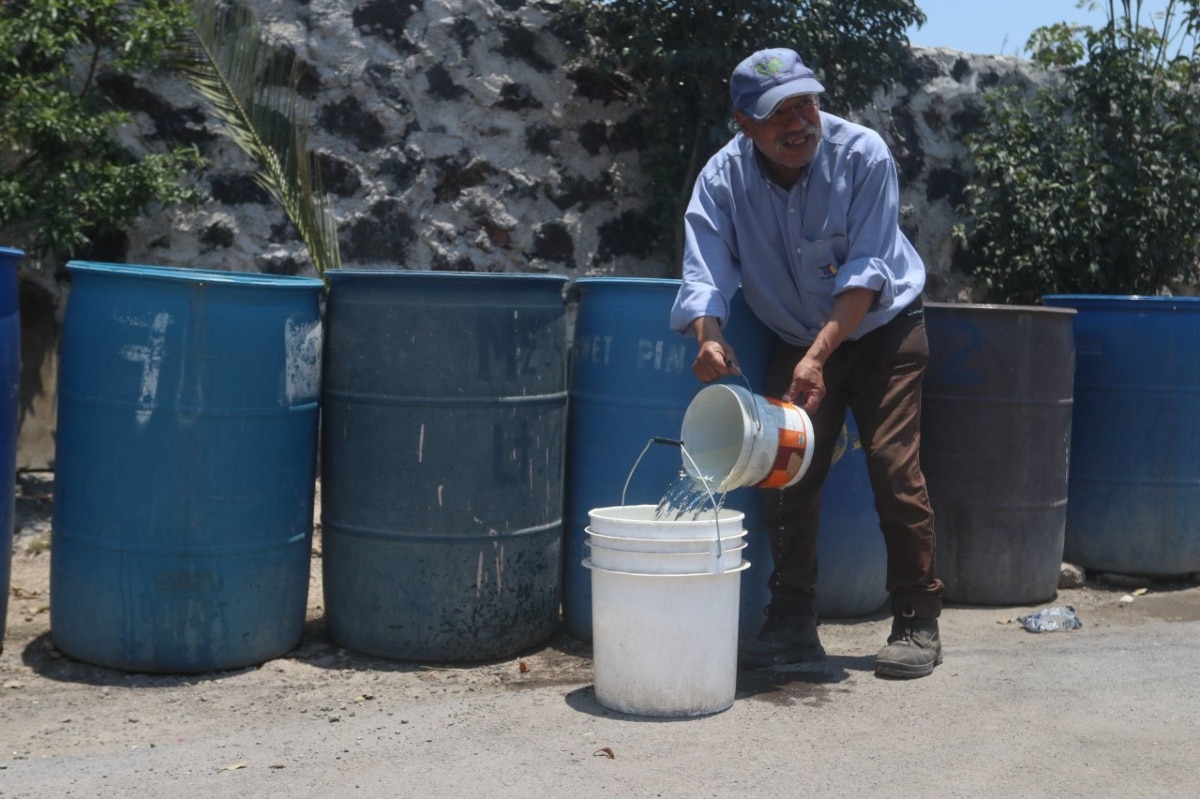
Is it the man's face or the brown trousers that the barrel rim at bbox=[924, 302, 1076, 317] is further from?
the man's face

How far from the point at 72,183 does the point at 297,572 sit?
191cm

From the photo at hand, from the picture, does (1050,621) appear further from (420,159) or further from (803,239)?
(420,159)

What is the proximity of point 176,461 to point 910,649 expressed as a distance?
2.05m

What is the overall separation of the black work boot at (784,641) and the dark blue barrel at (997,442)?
3.03 ft

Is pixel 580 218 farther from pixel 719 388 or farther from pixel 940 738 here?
pixel 940 738

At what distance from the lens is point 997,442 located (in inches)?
181

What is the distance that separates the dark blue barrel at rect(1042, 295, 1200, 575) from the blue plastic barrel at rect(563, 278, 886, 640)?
170 cm

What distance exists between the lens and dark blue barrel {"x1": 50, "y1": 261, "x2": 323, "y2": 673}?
3.58m

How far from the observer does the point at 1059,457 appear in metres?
4.73

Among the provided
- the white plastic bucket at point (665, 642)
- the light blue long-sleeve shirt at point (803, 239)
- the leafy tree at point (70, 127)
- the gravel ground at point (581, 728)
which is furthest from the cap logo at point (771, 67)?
the leafy tree at point (70, 127)

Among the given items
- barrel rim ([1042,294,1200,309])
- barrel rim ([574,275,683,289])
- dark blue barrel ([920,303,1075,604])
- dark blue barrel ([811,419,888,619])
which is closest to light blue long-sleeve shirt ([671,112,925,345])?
barrel rim ([574,275,683,289])

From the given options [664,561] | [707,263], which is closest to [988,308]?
[707,263]

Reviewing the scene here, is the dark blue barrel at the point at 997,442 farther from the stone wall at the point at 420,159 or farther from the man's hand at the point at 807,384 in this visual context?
the stone wall at the point at 420,159

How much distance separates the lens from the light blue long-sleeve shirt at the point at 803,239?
369 cm
